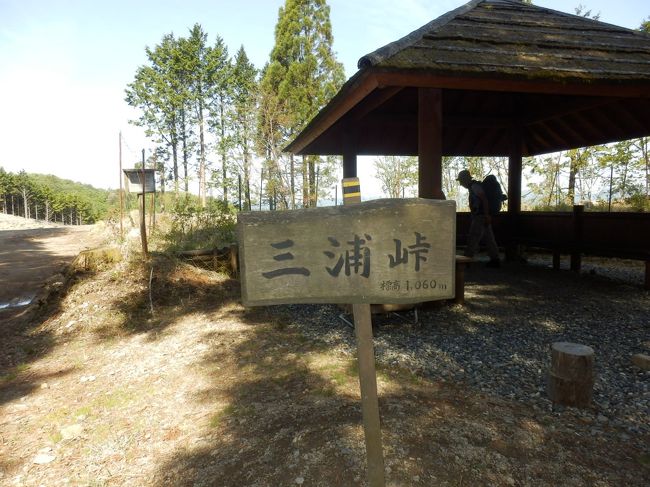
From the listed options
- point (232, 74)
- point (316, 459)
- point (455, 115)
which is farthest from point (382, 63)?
point (232, 74)

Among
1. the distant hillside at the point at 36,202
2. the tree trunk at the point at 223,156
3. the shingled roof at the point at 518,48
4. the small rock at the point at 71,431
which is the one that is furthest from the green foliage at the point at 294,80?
the distant hillside at the point at 36,202

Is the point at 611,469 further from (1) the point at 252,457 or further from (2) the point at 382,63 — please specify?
(2) the point at 382,63

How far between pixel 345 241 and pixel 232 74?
33.8 meters

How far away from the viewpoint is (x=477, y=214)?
285 inches

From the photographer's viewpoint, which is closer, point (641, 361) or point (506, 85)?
point (641, 361)

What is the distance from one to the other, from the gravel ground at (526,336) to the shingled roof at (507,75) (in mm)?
2511

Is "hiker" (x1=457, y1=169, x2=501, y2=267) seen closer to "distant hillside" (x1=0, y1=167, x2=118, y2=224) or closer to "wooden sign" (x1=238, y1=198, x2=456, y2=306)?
"wooden sign" (x1=238, y1=198, x2=456, y2=306)

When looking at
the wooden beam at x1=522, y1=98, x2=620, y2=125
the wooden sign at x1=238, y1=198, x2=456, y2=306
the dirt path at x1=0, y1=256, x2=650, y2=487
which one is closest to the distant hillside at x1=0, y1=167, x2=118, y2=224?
the wooden beam at x1=522, y1=98, x2=620, y2=125

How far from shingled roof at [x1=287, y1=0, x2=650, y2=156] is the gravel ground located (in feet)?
8.24

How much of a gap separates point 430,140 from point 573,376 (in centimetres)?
274

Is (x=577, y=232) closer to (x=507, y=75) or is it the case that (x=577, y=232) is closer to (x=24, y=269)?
(x=507, y=75)

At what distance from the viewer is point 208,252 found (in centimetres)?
725

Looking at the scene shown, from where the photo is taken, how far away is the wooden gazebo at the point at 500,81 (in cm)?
396

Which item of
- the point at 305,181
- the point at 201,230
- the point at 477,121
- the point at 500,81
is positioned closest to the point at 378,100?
the point at 500,81
